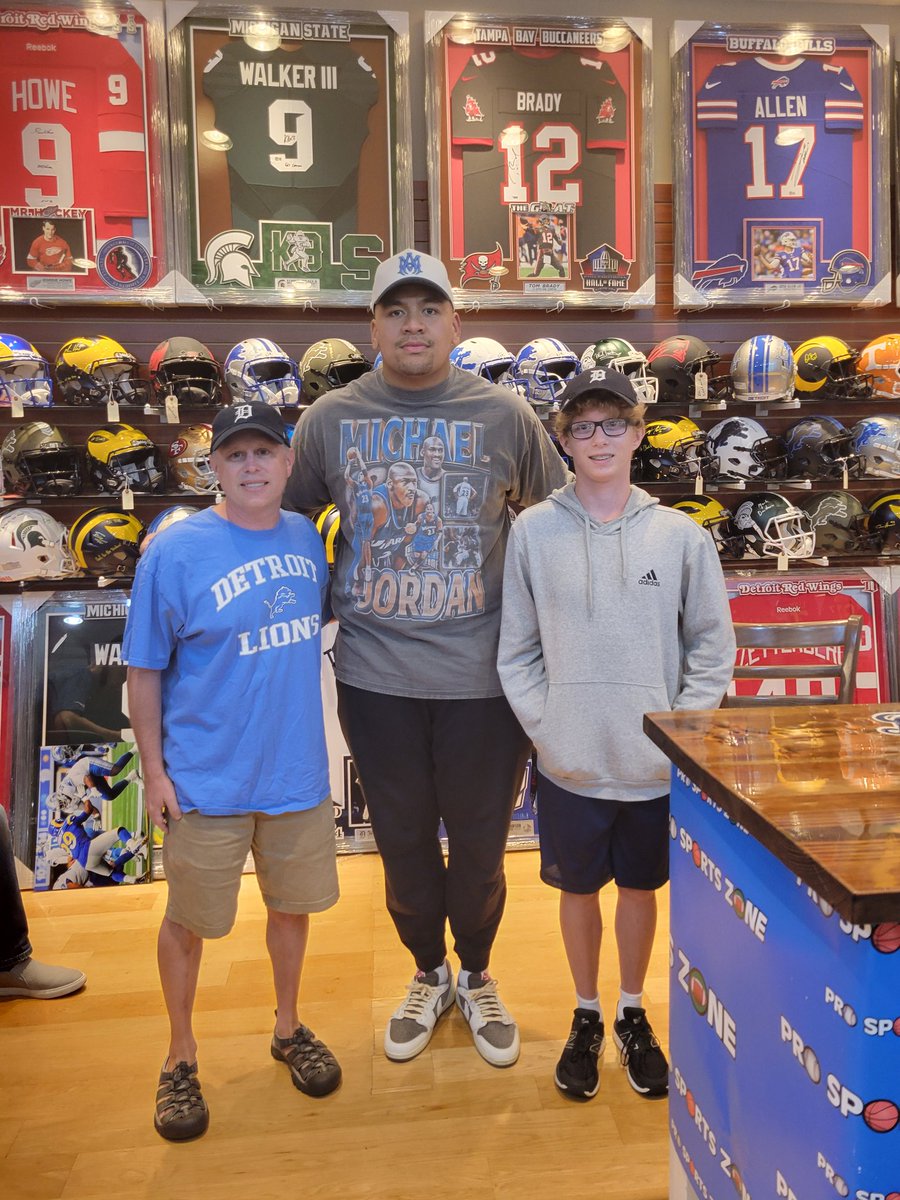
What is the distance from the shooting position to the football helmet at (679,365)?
3.51 metres

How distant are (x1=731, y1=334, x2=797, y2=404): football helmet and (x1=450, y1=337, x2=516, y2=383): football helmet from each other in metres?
0.99

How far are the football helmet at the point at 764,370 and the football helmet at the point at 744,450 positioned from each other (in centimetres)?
13

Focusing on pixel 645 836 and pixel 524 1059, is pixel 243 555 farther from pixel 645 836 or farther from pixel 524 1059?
pixel 524 1059

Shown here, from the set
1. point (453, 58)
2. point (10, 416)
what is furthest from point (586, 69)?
point (10, 416)

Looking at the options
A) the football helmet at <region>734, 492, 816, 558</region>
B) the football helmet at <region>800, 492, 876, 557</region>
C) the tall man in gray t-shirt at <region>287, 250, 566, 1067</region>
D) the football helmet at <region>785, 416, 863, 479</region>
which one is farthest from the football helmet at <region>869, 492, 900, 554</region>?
the tall man in gray t-shirt at <region>287, 250, 566, 1067</region>

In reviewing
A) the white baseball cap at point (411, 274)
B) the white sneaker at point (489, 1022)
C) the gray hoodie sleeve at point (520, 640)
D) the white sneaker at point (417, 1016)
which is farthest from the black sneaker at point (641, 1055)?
the white baseball cap at point (411, 274)

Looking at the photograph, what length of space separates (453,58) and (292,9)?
0.69 meters

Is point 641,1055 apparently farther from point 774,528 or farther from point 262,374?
point 262,374

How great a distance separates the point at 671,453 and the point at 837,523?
829 millimetres

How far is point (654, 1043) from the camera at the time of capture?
2006 mm

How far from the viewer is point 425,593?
1.96m

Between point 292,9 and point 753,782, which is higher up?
point 292,9

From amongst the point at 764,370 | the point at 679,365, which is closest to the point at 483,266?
the point at 679,365

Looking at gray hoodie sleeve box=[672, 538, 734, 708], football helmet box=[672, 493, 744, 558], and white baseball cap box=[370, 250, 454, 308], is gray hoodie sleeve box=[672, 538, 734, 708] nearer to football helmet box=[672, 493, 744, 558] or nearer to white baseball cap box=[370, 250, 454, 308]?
white baseball cap box=[370, 250, 454, 308]
